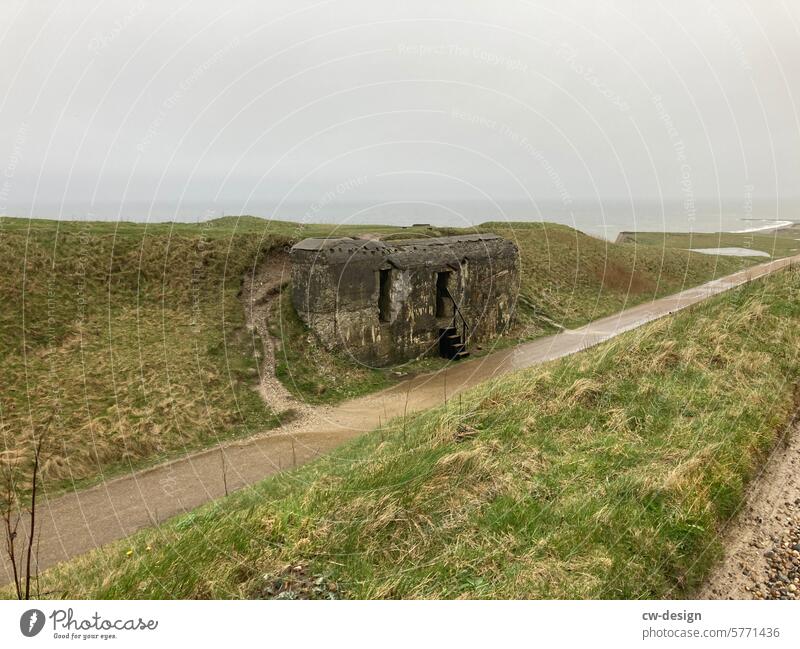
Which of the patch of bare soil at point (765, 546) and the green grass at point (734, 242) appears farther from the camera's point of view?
the green grass at point (734, 242)

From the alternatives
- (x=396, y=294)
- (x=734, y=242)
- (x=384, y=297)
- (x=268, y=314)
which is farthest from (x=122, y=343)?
(x=734, y=242)

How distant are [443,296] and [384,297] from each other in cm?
431

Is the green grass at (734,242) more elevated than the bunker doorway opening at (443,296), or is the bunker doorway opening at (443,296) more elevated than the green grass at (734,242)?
the green grass at (734,242)

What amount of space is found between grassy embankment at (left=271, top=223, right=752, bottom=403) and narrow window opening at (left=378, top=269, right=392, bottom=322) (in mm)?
2479

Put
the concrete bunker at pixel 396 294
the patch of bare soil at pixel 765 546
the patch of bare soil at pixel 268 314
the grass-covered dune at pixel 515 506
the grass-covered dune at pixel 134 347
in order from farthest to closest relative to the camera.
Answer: the concrete bunker at pixel 396 294, the patch of bare soil at pixel 268 314, the grass-covered dune at pixel 134 347, the grass-covered dune at pixel 515 506, the patch of bare soil at pixel 765 546

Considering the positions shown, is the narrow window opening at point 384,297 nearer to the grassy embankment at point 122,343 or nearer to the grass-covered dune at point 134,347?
the grass-covered dune at point 134,347

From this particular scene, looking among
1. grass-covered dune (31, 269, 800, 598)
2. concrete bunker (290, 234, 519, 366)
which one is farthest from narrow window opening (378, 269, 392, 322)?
grass-covered dune (31, 269, 800, 598)

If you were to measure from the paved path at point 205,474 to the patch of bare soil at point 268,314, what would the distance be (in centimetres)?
128

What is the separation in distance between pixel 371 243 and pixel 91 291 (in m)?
11.7

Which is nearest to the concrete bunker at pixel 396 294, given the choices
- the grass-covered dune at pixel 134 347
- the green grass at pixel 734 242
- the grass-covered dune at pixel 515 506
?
the grass-covered dune at pixel 134 347

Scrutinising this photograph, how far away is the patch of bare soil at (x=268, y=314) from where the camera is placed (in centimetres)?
1852

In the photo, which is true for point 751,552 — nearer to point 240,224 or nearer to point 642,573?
point 642,573

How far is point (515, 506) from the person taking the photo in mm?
6969

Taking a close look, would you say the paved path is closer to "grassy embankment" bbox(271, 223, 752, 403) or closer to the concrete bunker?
"grassy embankment" bbox(271, 223, 752, 403)
